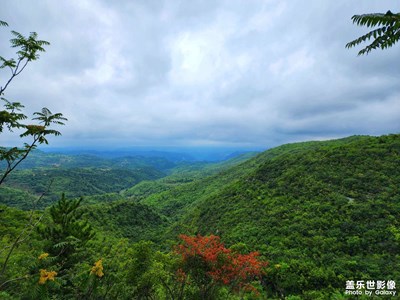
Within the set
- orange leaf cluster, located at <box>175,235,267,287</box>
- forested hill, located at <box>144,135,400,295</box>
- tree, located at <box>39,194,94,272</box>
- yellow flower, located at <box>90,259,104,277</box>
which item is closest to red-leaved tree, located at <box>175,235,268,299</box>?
orange leaf cluster, located at <box>175,235,267,287</box>

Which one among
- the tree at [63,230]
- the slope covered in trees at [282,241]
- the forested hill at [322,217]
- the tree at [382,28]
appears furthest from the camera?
the forested hill at [322,217]

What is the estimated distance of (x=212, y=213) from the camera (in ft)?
189

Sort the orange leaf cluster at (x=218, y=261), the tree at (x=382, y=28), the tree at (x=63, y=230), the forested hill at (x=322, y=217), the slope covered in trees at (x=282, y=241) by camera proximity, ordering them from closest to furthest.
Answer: the tree at (x=382, y=28) → the orange leaf cluster at (x=218, y=261) → the slope covered in trees at (x=282, y=241) → the tree at (x=63, y=230) → the forested hill at (x=322, y=217)

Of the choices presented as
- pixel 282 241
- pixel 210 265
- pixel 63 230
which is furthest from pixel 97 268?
pixel 282 241

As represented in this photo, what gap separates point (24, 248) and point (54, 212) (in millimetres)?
16482

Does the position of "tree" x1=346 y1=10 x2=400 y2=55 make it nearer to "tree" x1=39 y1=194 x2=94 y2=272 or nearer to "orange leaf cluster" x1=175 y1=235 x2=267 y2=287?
"orange leaf cluster" x1=175 y1=235 x2=267 y2=287

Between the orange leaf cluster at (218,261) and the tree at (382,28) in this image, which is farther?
the orange leaf cluster at (218,261)

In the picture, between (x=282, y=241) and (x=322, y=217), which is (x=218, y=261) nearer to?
(x=282, y=241)

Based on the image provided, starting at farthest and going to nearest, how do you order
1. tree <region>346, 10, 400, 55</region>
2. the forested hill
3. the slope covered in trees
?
the forested hill
the slope covered in trees
tree <region>346, 10, 400, 55</region>

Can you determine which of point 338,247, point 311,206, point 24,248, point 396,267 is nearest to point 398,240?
point 396,267

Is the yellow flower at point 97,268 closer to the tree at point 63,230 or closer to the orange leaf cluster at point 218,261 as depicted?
the orange leaf cluster at point 218,261

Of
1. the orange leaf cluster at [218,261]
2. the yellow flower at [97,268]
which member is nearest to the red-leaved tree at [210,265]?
the orange leaf cluster at [218,261]

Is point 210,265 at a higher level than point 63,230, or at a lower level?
lower

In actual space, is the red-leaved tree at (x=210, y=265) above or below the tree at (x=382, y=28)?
below
